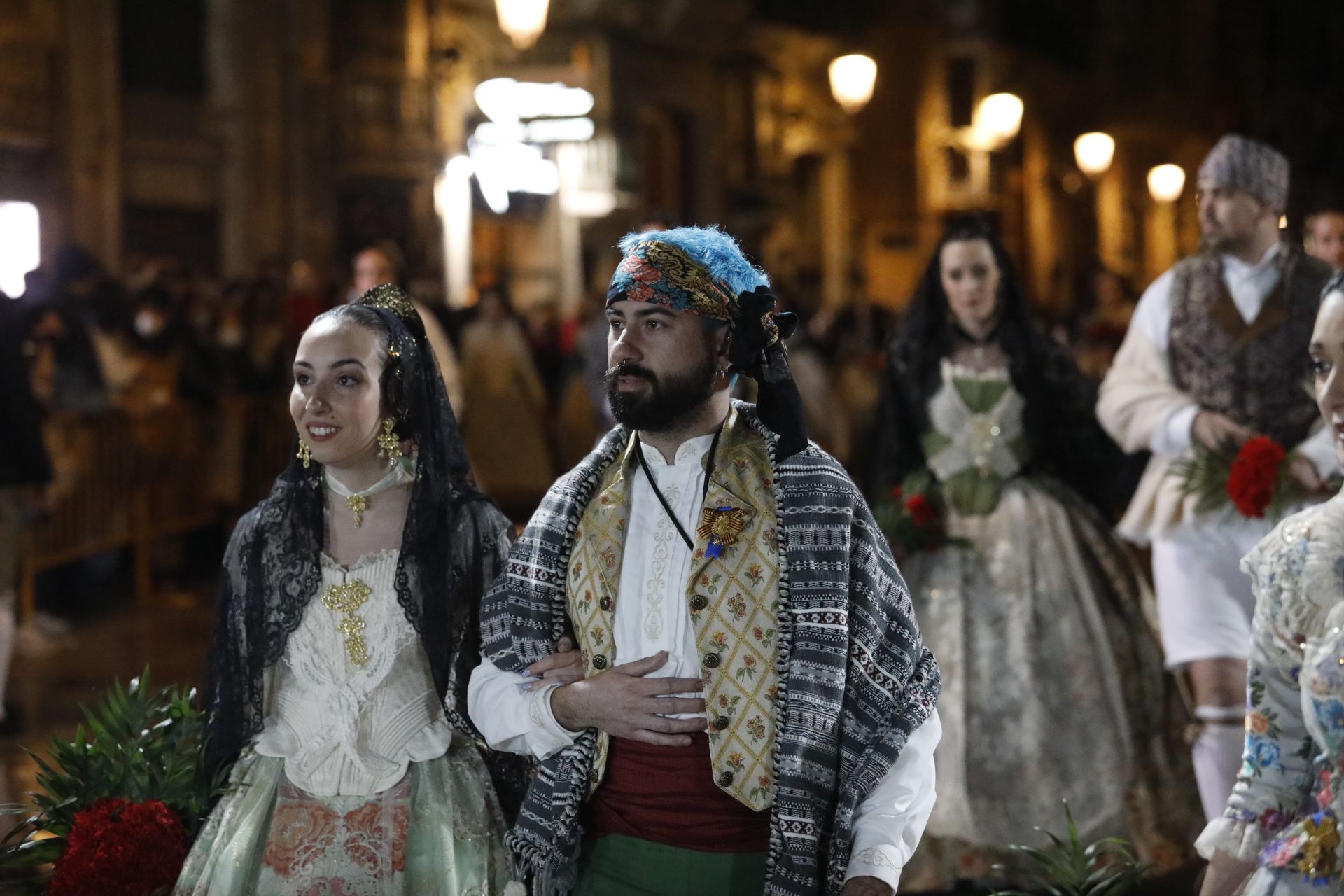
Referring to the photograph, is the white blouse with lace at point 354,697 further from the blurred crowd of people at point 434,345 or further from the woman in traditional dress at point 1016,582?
the blurred crowd of people at point 434,345

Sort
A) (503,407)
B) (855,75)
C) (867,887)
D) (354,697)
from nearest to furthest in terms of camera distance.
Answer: (867,887) < (354,697) < (503,407) < (855,75)

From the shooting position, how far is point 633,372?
3.62 meters

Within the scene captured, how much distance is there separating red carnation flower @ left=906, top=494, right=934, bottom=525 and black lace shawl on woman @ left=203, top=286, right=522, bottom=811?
2.70m

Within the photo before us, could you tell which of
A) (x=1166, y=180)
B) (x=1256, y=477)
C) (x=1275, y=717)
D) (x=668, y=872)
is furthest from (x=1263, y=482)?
(x=1166, y=180)

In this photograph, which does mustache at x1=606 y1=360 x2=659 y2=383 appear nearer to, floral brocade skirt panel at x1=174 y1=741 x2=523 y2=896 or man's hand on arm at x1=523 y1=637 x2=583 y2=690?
man's hand on arm at x1=523 y1=637 x2=583 y2=690

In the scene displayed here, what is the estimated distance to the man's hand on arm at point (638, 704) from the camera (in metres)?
3.51

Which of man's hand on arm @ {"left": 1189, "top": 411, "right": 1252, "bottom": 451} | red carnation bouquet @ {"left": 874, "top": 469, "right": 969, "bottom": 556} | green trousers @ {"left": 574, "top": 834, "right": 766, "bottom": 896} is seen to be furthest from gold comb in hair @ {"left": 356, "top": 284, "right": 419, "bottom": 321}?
man's hand on arm @ {"left": 1189, "top": 411, "right": 1252, "bottom": 451}

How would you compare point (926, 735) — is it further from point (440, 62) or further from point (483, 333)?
point (440, 62)

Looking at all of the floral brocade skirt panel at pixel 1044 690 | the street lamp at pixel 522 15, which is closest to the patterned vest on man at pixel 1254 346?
the floral brocade skirt panel at pixel 1044 690

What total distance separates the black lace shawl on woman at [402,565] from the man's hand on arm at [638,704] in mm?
709

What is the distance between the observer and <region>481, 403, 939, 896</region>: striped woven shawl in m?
3.43

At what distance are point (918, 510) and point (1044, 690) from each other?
823mm

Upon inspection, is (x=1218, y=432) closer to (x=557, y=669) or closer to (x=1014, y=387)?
(x=1014, y=387)

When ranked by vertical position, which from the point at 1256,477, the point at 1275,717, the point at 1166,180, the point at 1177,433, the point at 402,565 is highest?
the point at 1166,180
